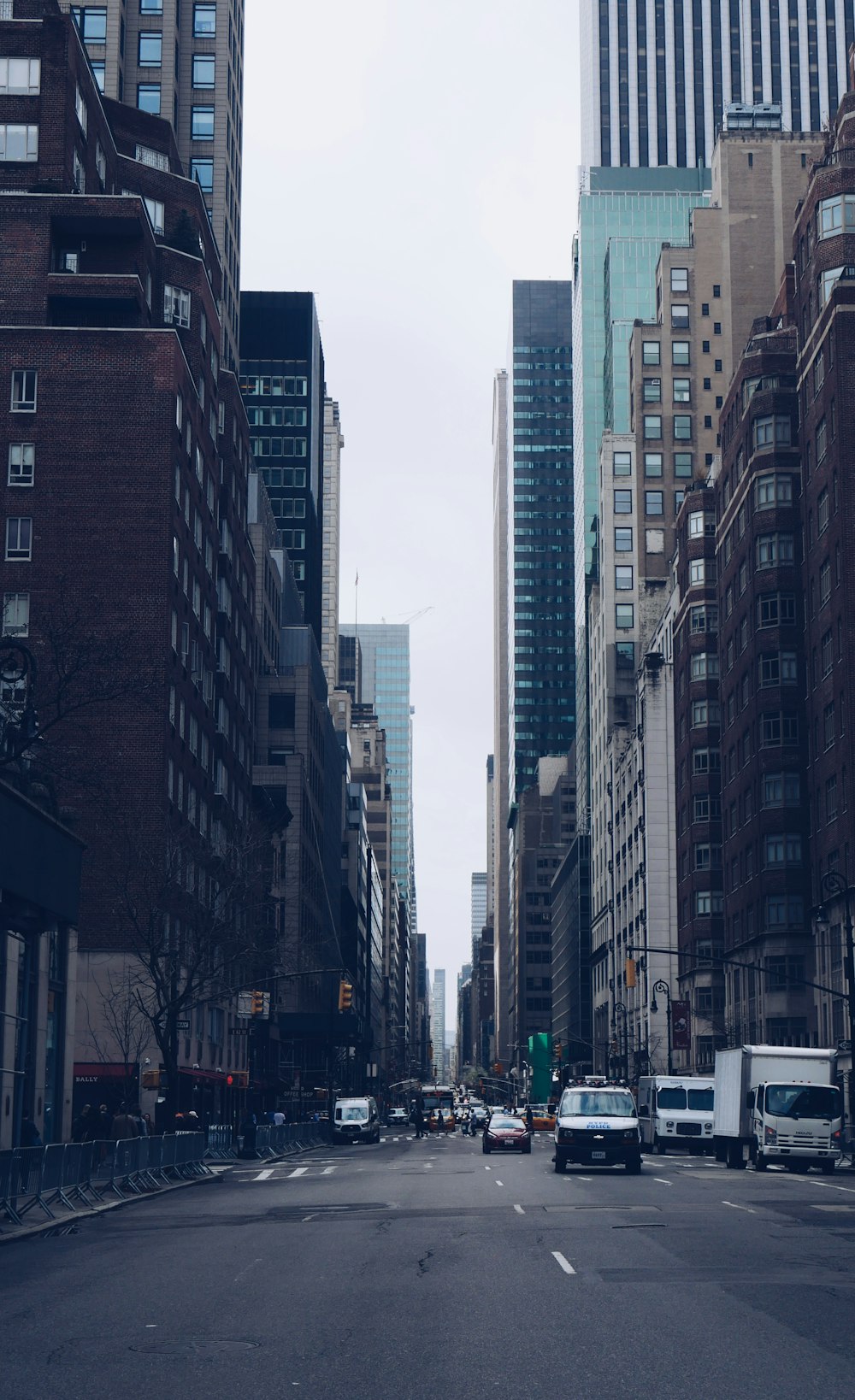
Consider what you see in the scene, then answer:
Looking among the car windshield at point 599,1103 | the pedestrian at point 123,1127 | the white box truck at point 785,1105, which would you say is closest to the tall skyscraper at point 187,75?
the pedestrian at point 123,1127

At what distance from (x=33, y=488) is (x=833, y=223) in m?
40.1

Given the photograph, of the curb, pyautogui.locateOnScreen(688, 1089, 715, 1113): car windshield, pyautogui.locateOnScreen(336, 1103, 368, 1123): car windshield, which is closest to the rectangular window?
the curb

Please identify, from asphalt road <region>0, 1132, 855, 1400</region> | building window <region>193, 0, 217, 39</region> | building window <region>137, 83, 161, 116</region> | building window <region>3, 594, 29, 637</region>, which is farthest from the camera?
building window <region>193, 0, 217, 39</region>

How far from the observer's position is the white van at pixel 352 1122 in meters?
81.6

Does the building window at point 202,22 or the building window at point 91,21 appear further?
the building window at point 202,22

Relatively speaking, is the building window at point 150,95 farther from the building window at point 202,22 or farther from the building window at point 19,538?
the building window at point 19,538

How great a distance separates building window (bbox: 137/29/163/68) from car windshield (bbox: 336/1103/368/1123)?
63.2 meters

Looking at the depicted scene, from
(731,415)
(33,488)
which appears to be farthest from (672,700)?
(33,488)

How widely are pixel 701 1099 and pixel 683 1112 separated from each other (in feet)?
2.62

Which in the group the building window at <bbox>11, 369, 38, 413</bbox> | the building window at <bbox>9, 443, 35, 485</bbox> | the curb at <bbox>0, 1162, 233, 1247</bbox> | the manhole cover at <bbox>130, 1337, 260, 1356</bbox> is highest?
the building window at <bbox>11, 369, 38, 413</bbox>

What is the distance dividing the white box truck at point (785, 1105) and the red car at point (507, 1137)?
48.9 feet

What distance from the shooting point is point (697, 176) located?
18550cm

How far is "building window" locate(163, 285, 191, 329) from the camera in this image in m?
78.6

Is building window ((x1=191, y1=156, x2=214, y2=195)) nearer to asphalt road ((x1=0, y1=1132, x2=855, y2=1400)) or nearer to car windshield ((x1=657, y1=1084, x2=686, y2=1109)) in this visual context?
car windshield ((x1=657, y1=1084, x2=686, y2=1109))
